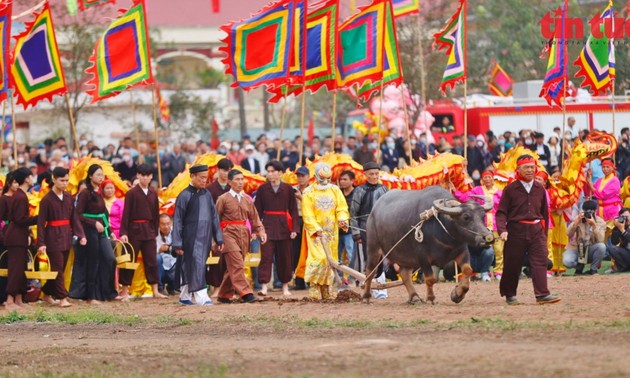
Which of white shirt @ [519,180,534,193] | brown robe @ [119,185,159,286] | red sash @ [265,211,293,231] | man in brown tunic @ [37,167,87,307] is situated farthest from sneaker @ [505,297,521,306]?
man in brown tunic @ [37,167,87,307]

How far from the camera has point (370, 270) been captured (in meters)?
18.1

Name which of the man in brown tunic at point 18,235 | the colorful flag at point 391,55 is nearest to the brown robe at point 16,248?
the man in brown tunic at point 18,235

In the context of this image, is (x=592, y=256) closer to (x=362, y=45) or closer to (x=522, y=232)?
(x=362, y=45)

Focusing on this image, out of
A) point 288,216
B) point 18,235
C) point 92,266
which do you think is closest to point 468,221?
point 288,216

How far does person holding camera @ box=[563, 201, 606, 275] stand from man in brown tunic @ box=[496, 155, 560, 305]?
18.1ft

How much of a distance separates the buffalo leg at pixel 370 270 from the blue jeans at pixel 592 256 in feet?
17.0

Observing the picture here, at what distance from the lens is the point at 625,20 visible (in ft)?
91.5

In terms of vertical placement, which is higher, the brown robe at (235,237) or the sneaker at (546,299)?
the brown robe at (235,237)

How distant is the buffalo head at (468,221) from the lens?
16.6 meters

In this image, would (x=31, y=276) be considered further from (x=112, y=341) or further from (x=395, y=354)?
(x=395, y=354)

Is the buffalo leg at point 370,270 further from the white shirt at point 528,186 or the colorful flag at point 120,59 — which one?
the colorful flag at point 120,59

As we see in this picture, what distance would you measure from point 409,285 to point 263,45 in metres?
6.36

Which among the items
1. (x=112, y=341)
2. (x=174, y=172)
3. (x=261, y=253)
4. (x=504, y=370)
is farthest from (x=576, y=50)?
(x=504, y=370)

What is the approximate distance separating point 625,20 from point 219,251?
12207mm
